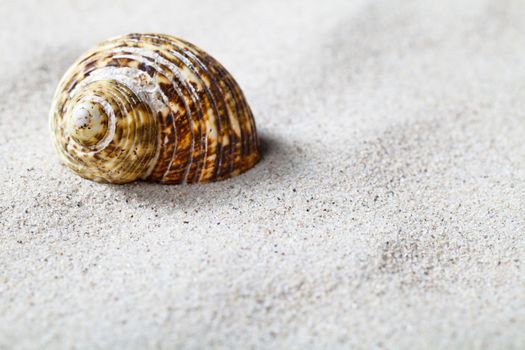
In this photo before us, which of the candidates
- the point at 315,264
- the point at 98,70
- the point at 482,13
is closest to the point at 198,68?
the point at 98,70

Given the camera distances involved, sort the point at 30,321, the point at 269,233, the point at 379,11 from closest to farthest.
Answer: the point at 30,321 < the point at 269,233 < the point at 379,11

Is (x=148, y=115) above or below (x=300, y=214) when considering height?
above

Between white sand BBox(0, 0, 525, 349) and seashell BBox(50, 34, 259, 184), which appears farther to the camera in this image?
seashell BBox(50, 34, 259, 184)

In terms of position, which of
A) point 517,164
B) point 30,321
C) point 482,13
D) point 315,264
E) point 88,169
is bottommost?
point 30,321

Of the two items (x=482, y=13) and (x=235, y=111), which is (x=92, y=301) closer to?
(x=235, y=111)
